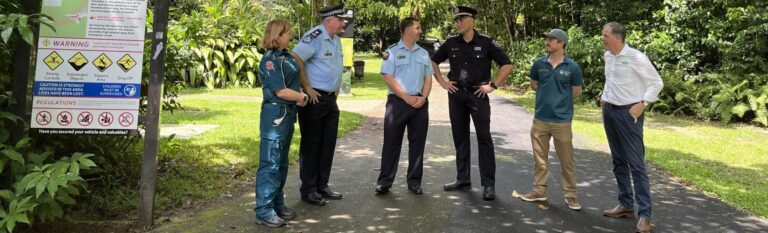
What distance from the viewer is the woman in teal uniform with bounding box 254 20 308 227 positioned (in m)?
4.32

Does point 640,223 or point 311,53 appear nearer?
point 640,223

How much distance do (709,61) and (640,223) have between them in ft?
43.7

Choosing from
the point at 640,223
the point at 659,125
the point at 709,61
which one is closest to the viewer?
the point at 640,223

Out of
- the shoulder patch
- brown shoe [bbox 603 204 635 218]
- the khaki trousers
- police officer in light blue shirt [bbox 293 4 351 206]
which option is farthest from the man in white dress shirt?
the shoulder patch

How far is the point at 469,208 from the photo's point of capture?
5.11m

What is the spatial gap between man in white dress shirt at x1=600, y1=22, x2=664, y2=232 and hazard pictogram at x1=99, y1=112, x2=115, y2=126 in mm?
3860

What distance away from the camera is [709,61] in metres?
15.7

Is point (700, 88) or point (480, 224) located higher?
point (700, 88)

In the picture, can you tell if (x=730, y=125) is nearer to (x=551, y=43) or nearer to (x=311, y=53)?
(x=551, y=43)

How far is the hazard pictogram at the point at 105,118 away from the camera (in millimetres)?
4004

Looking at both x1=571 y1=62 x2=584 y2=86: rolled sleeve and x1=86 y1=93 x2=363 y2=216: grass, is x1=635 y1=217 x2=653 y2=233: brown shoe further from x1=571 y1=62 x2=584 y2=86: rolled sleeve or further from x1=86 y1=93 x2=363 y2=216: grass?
x1=86 y1=93 x2=363 y2=216: grass

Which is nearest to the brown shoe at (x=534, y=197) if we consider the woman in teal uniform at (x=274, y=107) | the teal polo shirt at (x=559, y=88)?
the teal polo shirt at (x=559, y=88)

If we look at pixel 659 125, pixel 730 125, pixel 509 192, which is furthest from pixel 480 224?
pixel 730 125

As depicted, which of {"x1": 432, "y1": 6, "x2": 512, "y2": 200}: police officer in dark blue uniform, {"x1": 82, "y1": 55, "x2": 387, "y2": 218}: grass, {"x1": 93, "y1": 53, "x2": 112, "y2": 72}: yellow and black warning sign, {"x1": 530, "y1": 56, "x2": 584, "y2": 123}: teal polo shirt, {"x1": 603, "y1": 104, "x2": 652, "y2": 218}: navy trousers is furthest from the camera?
{"x1": 432, "y1": 6, "x2": 512, "y2": 200}: police officer in dark blue uniform
